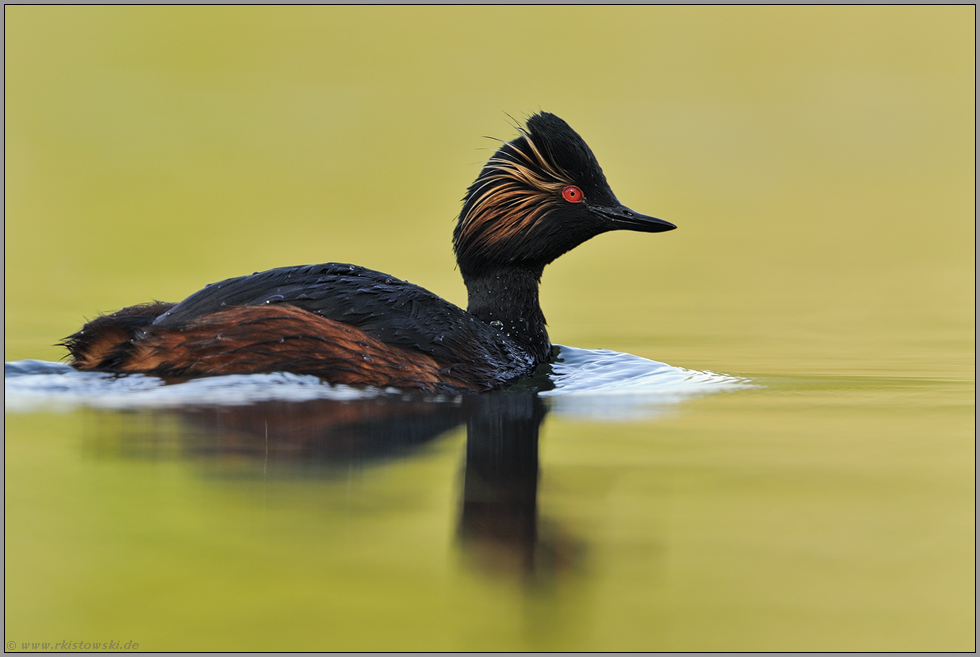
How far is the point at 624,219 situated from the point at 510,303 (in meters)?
1.00

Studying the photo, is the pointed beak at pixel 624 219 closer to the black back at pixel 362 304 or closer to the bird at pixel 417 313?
the bird at pixel 417 313

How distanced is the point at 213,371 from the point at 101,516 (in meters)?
2.19

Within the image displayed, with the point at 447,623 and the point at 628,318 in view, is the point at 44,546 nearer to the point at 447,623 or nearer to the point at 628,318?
the point at 447,623

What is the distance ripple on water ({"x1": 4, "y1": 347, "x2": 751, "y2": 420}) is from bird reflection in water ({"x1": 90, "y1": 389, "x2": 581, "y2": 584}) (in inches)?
5.9

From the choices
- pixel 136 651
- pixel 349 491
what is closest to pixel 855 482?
pixel 349 491

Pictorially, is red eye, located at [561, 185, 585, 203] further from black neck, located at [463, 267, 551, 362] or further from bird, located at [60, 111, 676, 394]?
black neck, located at [463, 267, 551, 362]

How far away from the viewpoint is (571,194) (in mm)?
7406

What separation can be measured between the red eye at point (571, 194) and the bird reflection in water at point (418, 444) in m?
1.68

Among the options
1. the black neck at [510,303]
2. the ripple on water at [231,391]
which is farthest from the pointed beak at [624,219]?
the ripple on water at [231,391]

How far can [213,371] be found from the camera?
235 inches

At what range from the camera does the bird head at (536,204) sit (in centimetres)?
732

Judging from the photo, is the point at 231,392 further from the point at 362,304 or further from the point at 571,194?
the point at 571,194

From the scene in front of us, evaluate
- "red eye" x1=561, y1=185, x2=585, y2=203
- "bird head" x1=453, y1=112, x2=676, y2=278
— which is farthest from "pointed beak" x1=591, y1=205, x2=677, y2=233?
"red eye" x1=561, y1=185, x2=585, y2=203

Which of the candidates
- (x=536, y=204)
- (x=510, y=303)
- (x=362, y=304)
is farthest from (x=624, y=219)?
(x=362, y=304)
